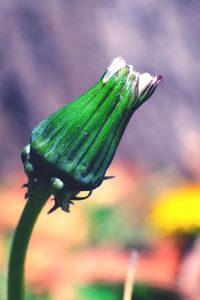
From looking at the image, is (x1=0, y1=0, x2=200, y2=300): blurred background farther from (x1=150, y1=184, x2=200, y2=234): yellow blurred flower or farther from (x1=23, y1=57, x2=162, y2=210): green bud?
(x1=23, y1=57, x2=162, y2=210): green bud

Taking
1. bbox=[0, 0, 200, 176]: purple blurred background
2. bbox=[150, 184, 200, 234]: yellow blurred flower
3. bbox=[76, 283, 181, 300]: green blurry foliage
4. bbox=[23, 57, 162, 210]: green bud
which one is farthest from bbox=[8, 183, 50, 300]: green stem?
bbox=[0, 0, 200, 176]: purple blurred background

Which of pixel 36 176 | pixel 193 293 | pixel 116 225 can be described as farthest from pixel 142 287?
pixel 36 176

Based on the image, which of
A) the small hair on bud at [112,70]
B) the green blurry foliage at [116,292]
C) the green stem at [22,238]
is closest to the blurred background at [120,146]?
the green blurry foliage at [116,292]

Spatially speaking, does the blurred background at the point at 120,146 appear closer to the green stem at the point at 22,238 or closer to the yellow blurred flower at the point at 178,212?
the yellow blurred flower at the point at 178,212

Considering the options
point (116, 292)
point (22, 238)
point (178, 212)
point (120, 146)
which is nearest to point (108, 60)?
point (120, 146)

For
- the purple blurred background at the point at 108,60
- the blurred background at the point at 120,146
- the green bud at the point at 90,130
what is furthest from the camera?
the purple blurred background at the point at 108,60

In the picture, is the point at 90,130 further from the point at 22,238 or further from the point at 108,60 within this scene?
the point at 108,60
